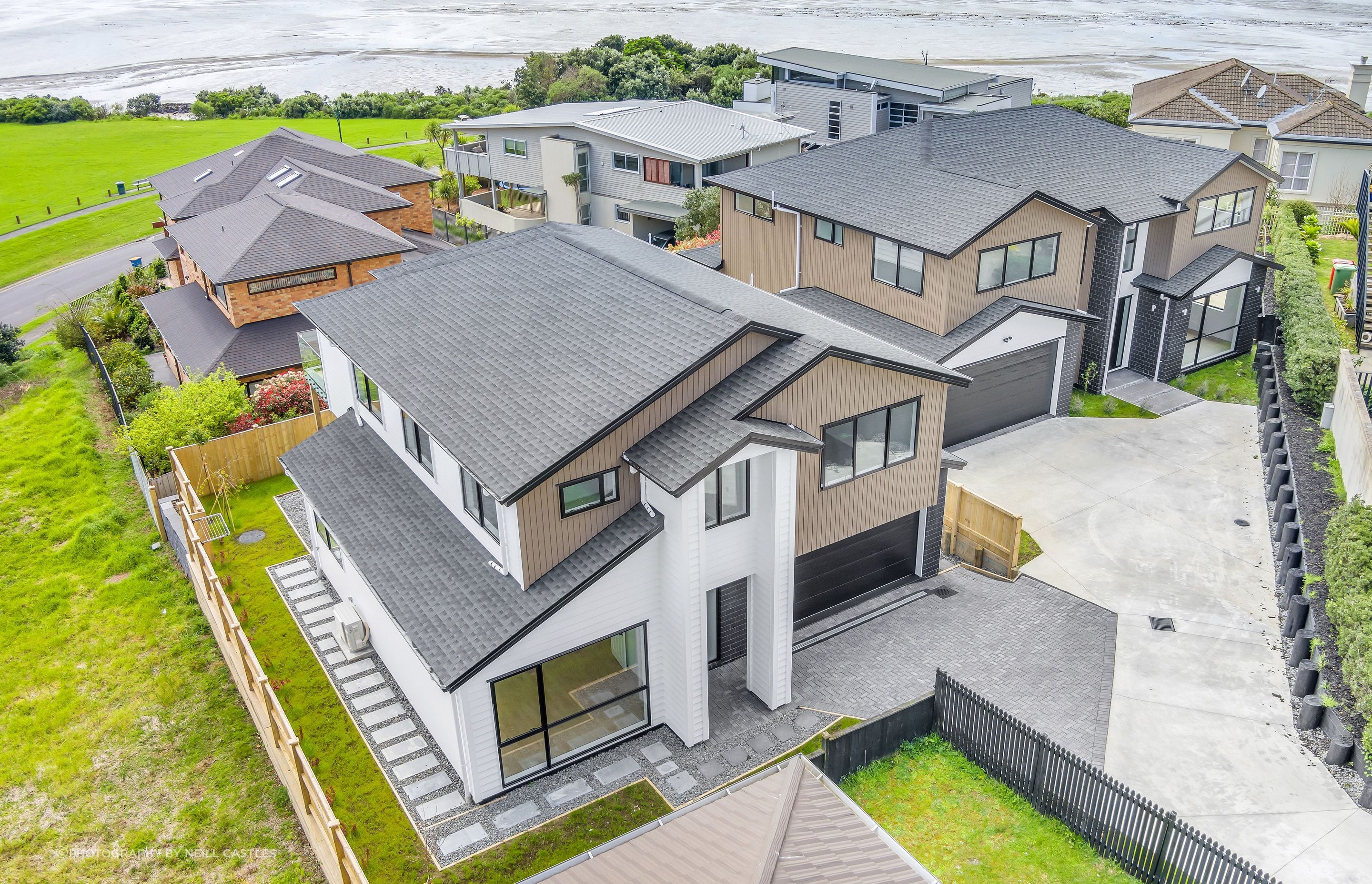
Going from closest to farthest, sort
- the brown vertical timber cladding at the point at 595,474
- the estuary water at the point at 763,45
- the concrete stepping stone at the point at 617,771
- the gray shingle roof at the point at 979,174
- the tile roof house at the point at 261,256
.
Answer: the brown vertical timber cladding at the point at 595,474, the concrete stepping stone at the point at 617,771, the gray shingle roof at the point at 979,174, the tile roof house at the point at 261,256, the estuary water at the point at 763,45

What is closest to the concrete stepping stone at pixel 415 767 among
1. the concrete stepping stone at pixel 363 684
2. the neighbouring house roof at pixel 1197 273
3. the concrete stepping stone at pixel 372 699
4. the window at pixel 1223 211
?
the concrete stepping stone at pixel 372 699

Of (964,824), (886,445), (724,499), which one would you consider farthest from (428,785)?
(886,445)

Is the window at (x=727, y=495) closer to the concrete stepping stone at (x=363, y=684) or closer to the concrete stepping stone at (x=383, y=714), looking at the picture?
the concrete stepping stone at (x=383, y=714)

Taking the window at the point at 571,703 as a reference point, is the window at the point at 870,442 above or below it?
above

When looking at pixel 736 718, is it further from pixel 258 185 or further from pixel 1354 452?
pixel 258 185

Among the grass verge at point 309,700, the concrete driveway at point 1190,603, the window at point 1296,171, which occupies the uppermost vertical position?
the window at point 1296,171

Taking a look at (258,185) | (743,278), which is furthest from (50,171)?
(743,278)

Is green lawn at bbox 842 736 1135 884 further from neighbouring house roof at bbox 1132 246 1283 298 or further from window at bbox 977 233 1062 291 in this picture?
neighbouring house roof at bbox 1132 246 1283 298

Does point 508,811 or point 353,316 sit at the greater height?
point 353,316
